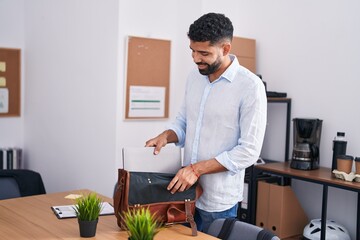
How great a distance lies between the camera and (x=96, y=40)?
3617 millimetres

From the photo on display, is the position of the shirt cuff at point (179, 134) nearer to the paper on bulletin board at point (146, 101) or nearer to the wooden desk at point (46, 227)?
the wooden desk at point (46, 227)

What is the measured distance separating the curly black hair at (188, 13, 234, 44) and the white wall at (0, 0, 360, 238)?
150cm

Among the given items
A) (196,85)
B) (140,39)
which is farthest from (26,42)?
(196,85)

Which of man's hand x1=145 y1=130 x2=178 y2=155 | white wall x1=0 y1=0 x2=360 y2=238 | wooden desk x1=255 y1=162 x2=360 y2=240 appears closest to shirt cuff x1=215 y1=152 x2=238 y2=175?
man's hand x1=145 y1=130 x2=178 y2=155

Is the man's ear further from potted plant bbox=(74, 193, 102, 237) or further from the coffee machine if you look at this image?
the coffee machine

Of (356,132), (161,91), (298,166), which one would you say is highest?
(161,91)

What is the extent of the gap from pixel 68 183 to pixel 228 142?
235cm

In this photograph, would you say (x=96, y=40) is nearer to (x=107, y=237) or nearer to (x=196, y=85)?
(x=196, y=85)

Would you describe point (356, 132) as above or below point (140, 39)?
below

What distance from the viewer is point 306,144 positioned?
3.30 m

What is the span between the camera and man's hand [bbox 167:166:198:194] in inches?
75.7

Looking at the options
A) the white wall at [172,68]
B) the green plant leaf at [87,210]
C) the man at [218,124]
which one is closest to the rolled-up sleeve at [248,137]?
the man at [218,124]

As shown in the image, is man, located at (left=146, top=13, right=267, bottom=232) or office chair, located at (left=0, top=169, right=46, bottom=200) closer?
man, located at (left=146, top=13, right=267, bottom=232)

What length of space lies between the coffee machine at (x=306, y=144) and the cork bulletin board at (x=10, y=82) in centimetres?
271
